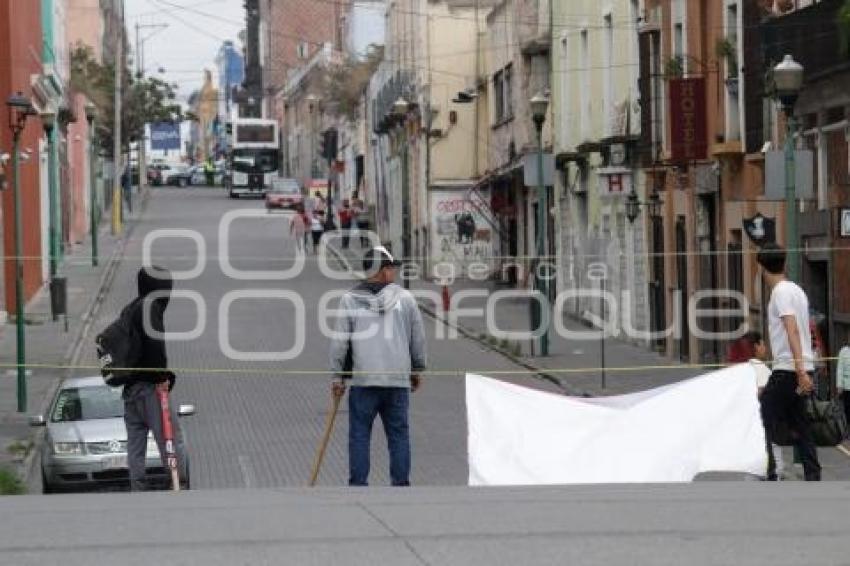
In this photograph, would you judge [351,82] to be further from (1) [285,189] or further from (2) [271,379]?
(2) [271,379]

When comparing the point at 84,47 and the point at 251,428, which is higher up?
the point at 84,47

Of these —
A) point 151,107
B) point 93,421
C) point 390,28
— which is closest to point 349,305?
point 93,421

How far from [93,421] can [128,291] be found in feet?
94.6

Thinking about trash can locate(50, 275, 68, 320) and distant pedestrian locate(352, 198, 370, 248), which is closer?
trash can locate(50, 275, 68, 320)

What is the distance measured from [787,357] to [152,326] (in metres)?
4.55

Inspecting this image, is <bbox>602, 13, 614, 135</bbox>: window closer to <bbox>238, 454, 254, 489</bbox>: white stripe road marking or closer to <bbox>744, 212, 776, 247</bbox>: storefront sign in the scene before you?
<bbox>744, 212, 776, 247</bbox>: storefront sign

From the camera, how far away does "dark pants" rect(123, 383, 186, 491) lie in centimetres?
1416

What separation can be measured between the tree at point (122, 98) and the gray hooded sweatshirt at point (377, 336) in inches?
2213

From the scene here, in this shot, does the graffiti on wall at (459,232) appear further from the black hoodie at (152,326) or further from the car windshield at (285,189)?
the black hoodie at (152,326)

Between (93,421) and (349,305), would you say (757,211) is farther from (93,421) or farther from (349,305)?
(349,305)

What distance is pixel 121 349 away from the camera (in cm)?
1405

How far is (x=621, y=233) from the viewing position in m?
38.8

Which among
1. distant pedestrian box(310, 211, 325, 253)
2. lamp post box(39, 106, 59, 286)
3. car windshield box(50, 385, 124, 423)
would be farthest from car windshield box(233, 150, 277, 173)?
car windshield box(50, 385, 124, 423)

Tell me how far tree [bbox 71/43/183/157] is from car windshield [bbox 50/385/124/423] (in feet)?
Answer: 162
